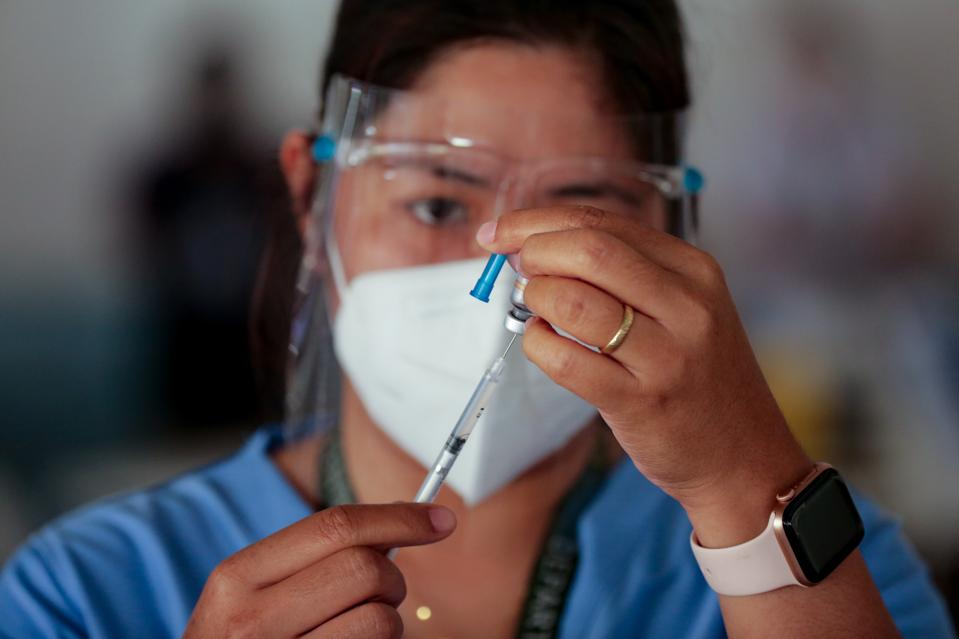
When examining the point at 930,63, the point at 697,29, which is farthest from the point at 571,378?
the point at 930,63

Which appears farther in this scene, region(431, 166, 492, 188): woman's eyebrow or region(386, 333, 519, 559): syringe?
region(431, 166, 492, 188): woman's eyebrow

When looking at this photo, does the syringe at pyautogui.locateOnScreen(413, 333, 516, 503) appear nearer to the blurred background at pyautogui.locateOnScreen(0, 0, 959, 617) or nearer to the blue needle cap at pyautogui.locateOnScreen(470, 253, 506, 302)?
the blue needle cap at pyautogui.locateOnScreen(470, 253, 506, 302)

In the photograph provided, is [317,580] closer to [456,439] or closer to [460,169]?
[456,439]

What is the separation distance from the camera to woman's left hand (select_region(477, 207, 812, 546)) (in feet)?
2.18

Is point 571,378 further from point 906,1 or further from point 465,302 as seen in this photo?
point 906,1

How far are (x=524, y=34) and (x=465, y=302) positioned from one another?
0.32 metres

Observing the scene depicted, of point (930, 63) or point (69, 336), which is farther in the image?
point (930, 63)

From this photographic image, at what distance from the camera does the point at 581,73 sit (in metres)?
1.09

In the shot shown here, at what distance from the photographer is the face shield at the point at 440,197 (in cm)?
99

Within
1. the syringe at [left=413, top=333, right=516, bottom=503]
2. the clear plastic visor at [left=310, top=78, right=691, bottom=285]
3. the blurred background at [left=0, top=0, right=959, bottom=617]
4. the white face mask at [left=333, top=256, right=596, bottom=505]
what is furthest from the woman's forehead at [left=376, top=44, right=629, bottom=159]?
the blurred background at [left=0, top=0, right=959, bottom=617]

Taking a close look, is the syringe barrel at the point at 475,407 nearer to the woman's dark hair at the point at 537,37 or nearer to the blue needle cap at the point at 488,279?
the blue needle cap at the point at 488,279

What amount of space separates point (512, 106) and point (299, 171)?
1.12 ft

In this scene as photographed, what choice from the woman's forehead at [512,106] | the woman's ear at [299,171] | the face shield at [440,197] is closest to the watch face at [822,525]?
the face shield at [440,197]

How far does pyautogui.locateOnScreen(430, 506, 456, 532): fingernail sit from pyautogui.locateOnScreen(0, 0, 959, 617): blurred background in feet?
7.09
